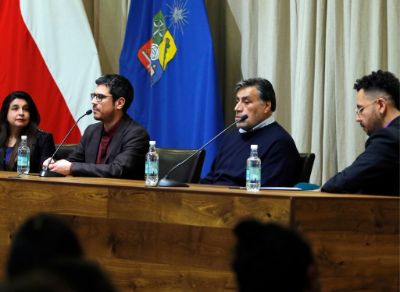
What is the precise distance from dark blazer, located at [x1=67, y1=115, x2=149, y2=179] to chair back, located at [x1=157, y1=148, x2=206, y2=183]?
5.9 inches

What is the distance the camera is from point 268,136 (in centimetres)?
414

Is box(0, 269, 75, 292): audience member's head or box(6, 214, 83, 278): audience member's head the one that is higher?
box(6, 214, 83, 278): audience member's head

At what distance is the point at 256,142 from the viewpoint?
4.18 meters

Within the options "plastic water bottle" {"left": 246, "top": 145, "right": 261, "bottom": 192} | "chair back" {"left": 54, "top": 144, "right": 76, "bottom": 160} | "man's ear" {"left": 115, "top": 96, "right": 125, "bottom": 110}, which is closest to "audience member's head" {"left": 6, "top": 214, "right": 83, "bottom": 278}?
"plastic water bottle" {"left": 246, "top": 145, "right": 261, "bottom": 192}

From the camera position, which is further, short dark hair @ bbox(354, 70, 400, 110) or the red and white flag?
the red and white flag

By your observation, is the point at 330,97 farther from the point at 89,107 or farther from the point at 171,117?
the point at 89,107

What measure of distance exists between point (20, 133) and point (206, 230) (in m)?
2.39

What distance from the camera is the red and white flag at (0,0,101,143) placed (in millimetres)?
5672

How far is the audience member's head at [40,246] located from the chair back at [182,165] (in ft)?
10.2

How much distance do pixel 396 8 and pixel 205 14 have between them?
1.37 meters

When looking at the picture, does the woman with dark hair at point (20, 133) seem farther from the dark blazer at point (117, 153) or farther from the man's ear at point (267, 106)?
the man's ear at point (267, 106)

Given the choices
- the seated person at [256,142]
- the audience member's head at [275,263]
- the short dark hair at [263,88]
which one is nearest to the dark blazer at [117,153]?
the seated person at [256,142]

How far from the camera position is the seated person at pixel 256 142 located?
13.2ft

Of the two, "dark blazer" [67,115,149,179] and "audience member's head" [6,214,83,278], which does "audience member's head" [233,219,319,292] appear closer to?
"audience member's head" [6,214,83,278]
